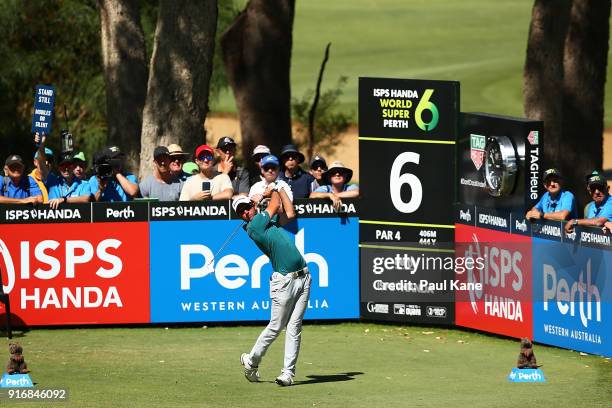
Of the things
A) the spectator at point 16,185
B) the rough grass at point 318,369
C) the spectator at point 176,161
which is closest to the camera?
the rough grass at point 318,369

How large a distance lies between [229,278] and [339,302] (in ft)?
4.91

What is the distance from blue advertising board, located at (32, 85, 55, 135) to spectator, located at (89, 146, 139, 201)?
31.7 inches

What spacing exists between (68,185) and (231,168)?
7.20ft

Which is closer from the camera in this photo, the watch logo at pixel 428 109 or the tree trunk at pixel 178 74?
the watch logo at pixel 428 109

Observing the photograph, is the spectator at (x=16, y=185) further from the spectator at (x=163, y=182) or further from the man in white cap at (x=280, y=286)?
the man in white cap at (x=280, y=286)

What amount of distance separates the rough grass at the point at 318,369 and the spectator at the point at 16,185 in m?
1.76

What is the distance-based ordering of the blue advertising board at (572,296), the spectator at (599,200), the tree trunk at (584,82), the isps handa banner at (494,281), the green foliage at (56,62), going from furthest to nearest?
the green foliage at (56,62)
the tree trunk at (584,82)
the isps handa banner at (494,281)
the spectator at (599,200)
the blue advertising board at (572,296)

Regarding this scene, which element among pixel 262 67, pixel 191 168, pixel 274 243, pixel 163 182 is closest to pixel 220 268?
pixel 163 182

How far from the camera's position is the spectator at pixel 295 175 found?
62.4 ft

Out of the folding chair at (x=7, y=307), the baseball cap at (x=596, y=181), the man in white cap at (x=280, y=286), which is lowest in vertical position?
the folding chair at (x=7, y=307)

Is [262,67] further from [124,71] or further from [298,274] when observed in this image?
[298,274]

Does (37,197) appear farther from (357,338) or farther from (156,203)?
(357,338)

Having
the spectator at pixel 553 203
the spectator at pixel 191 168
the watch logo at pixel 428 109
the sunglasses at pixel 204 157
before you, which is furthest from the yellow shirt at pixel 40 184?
the spectator at pixel 553 203

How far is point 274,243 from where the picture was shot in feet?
48.2
